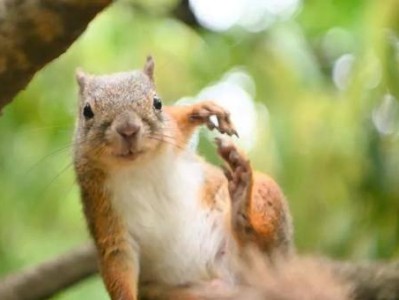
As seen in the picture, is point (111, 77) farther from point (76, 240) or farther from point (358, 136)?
point (76, 240)

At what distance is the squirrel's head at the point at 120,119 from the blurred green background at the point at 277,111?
11.7 inches

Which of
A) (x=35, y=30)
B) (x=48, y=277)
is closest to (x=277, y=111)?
(x=48, y=277)

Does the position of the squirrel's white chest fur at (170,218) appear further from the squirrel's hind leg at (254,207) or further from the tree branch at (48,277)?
the tree branch at (48,277)

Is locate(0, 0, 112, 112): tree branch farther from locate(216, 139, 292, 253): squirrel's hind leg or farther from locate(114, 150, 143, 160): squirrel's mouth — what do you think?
locate(216, 139, 292, 253): squirrel's hind leg

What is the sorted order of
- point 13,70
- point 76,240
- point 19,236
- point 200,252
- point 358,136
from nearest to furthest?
point 13,70 → point 200,252 → point 358,136 → point 19,236 → point 76,240

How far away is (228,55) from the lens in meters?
3.03

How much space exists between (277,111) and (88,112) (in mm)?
780

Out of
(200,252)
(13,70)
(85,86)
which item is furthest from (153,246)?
(13,70)

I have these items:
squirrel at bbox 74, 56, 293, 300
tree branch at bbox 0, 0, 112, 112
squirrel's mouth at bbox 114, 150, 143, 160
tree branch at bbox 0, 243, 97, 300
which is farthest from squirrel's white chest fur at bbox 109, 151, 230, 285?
tree branch at bbox 0, 243, 97, 300

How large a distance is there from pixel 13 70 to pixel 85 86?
0.94 ft

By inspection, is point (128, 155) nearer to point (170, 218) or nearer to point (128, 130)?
point (128, 130)

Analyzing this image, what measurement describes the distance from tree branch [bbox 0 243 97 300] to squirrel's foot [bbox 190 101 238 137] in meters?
0.58

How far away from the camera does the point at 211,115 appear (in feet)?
6.69

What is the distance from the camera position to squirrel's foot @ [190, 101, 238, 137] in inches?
77.2
